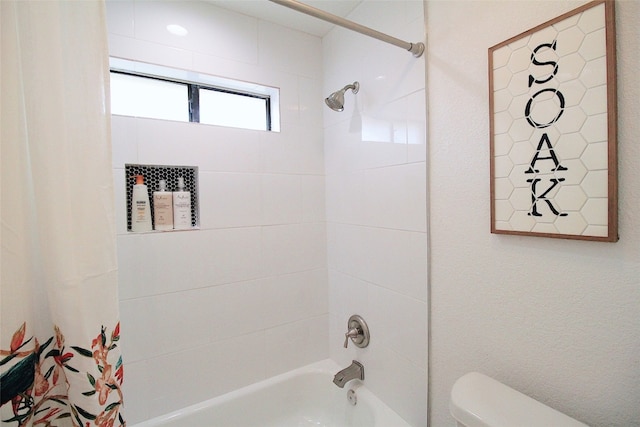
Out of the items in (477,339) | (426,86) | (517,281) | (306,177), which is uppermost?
(426,86)

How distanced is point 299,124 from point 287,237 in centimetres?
67

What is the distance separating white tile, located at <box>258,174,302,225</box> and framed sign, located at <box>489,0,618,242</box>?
3.40ft

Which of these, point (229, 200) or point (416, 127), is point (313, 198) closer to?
point (229, 200)

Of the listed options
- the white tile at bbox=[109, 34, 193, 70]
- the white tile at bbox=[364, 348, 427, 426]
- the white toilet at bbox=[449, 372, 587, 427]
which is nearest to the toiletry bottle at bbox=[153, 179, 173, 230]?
the white tile at bbox=[109, 34, 193, 70]

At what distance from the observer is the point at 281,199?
1.67 meters

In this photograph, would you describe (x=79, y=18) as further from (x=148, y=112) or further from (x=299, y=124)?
(x=299, y=124)

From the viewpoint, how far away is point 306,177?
5.74 ft

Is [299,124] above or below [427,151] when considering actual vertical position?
above

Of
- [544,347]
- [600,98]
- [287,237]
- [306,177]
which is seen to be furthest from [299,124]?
[544,347]

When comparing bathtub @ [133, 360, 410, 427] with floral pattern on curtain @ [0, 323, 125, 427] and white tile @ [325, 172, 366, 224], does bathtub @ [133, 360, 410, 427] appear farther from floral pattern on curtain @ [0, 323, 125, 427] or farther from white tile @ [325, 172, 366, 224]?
white tile @ [325, 172, 366, 224]

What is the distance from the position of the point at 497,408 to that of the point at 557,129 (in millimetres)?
777

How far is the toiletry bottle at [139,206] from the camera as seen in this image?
1.30 meters

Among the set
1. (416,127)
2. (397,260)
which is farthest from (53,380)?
(416,127)

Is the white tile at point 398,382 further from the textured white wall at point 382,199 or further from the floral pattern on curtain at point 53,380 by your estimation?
the floral pattern on curtain at point 53,380
